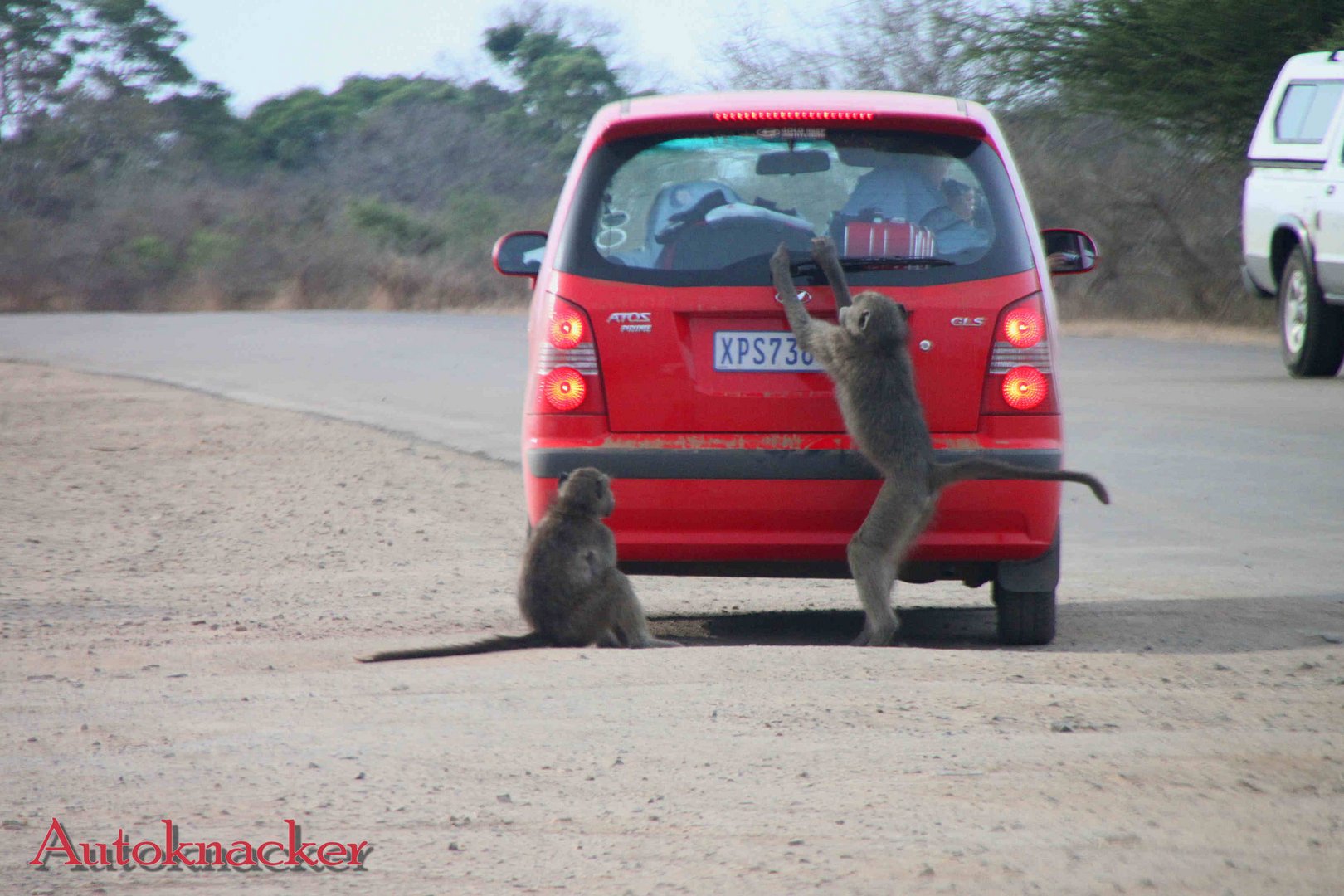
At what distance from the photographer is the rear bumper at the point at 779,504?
5395 mm

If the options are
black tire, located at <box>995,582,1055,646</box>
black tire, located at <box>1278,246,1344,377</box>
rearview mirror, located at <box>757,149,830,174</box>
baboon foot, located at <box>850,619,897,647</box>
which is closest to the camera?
rearview mirror, located at <box>757,149,830,174</box>

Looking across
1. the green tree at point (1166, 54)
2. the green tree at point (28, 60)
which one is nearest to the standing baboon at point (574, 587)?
the green tree at point (1166, 54)

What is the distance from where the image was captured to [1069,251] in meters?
6.45

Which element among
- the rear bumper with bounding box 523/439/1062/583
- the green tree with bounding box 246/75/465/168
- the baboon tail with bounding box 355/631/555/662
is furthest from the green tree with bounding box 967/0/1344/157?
the green tree with bounding box 246/75/465/168

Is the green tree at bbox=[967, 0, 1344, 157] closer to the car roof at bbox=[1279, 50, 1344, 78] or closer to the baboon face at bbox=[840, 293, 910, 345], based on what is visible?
the car roof at bbox=[1279, 50, 1344, 78]

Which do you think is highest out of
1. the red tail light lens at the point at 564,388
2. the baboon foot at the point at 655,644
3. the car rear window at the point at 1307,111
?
the car rear window at the point at 1307,111

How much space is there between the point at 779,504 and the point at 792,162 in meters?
1.11

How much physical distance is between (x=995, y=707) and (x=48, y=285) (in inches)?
1375

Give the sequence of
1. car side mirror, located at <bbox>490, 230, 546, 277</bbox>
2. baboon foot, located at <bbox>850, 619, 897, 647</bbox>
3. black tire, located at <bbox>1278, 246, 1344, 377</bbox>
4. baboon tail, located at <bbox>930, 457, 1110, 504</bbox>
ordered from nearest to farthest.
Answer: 1. baboon tail, located at <bbox>930, 457, 1110, 504</bbox>
2. baboon foot, located at <bbox>850, 619, 897, 647</bbox>
3. car side mirror, located at <bbox>490, 230, 546, 277</bbox>
4. black tire, located at <bbox>1278, 246, 1344, 377</bbox>

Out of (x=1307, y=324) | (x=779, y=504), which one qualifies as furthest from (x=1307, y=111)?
(x=779, y=504)

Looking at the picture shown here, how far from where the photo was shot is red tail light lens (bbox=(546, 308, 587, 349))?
17.9 ft

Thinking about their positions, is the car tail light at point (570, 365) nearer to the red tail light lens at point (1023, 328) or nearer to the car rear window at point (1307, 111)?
the red tail light lens at point (1023, 328)

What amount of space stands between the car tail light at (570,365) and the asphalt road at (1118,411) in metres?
2.72

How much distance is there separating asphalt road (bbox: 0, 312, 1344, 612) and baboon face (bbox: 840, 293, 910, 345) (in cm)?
217
